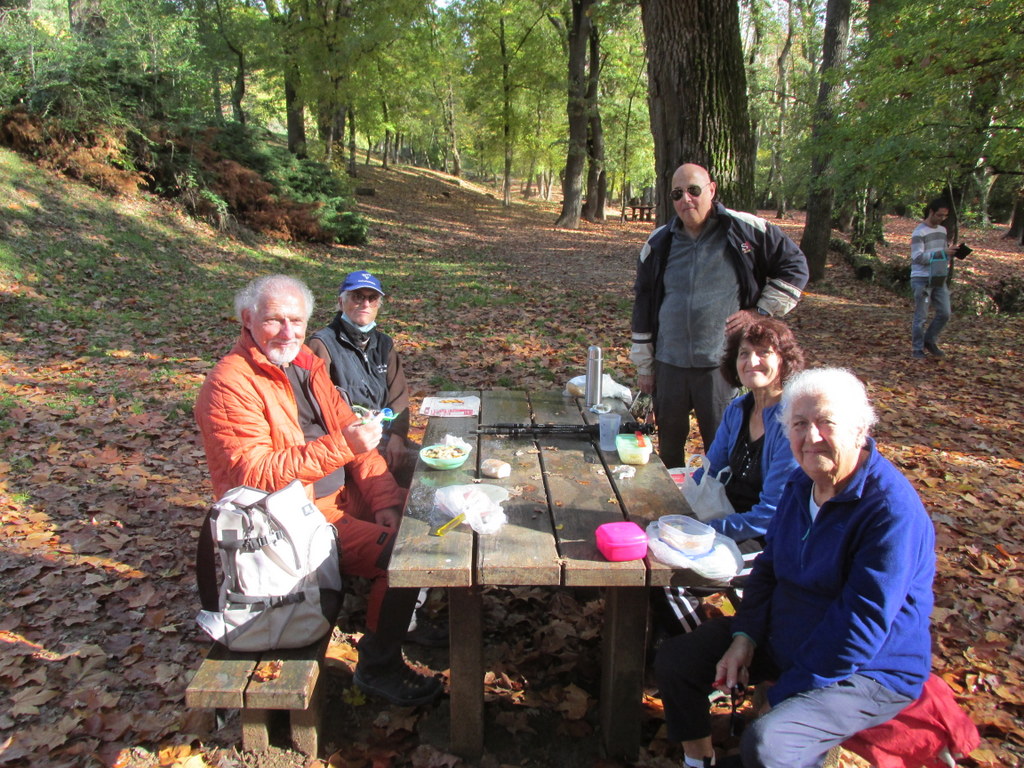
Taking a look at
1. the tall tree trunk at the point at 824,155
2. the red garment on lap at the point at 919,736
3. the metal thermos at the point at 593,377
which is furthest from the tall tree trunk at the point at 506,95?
the red garment on lap at the point at 919,736

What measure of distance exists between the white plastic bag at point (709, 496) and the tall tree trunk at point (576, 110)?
20.6m

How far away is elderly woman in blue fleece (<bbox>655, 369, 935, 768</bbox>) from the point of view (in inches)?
76.8

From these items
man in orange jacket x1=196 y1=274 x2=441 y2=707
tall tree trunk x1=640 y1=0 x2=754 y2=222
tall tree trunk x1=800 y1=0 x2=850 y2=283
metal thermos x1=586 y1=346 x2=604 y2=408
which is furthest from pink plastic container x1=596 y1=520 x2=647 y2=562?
tall tree trunk x1=800 y1=0 x2=850 y2=283

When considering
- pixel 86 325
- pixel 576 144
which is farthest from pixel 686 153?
pixel 576 144

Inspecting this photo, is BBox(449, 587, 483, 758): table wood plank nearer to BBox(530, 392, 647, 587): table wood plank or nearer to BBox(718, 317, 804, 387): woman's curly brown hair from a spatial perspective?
BBox(530, 392, 647, 587): table wood plank

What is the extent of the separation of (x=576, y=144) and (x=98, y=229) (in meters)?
16.0

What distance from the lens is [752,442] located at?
3021 millimetres

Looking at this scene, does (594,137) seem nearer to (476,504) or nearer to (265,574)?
(476,504)

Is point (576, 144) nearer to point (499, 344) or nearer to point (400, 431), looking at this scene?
point (499, 344)

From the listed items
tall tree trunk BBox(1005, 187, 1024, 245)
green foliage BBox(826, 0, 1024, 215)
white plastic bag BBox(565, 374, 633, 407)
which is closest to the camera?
white plastic bag BBox(565, 374, 633, 407)

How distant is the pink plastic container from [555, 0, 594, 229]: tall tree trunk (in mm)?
21435

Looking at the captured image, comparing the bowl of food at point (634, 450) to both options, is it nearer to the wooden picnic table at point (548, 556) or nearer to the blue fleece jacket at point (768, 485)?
the wooden picnic table at point (548, 556)

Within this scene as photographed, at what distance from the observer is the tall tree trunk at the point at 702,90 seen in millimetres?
5258

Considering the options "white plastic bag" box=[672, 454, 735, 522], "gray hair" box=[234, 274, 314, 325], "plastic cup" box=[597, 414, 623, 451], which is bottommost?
"white plastic bag" box=[672, 454, 735, 522]
